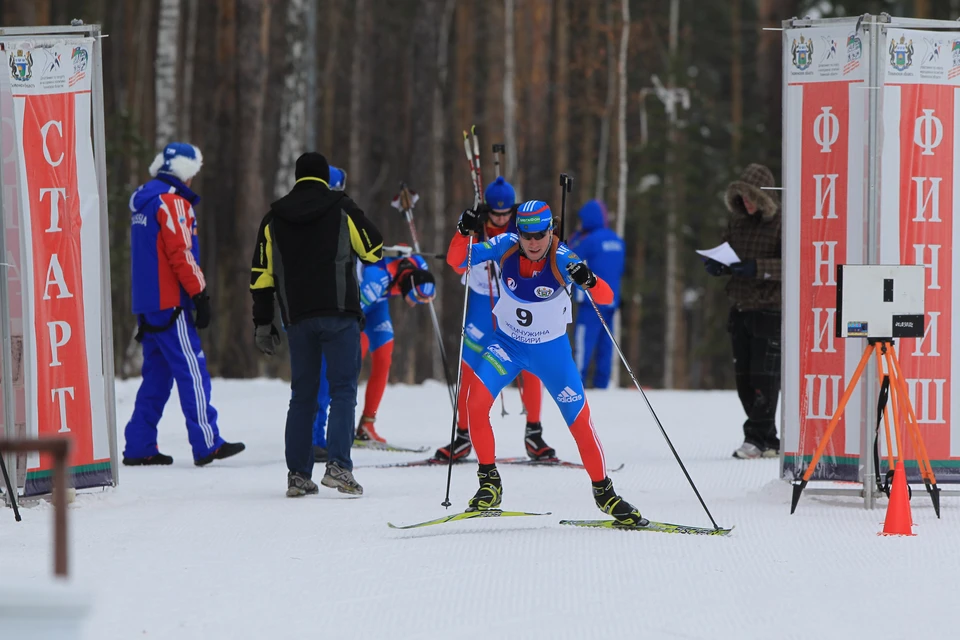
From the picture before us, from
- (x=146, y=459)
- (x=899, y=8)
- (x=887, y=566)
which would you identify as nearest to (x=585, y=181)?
(x=899, y=8)

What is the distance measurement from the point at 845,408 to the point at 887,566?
5.99 feet

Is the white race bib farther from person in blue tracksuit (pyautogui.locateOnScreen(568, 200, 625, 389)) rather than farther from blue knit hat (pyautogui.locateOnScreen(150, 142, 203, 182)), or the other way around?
person in blue tracksuit (pyautogui.locateOnScreen(568, 200, 625, 389))

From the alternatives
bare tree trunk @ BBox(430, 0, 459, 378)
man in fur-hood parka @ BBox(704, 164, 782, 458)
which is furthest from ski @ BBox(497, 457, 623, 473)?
bare tree trunk @ BBox(430, 0, 459, 378)

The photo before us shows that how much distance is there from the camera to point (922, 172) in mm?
7367

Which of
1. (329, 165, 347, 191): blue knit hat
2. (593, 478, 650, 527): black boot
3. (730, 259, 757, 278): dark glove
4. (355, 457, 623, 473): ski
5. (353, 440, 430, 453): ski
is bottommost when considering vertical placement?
(353, 440, 430, 453): ski

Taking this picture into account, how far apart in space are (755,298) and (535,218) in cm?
319

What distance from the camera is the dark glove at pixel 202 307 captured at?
8.88 meters

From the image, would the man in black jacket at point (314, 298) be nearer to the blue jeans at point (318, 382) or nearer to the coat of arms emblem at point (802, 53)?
the blue jeans at point (318, 382)

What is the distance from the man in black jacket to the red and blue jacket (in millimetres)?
1226

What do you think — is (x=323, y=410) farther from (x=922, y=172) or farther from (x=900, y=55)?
(x=900, y=55)

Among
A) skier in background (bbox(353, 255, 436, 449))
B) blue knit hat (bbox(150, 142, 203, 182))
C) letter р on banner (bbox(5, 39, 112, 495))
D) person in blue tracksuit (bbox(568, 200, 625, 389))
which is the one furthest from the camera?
person in blue tracksuit (bbox(568, 200, 625, 389))

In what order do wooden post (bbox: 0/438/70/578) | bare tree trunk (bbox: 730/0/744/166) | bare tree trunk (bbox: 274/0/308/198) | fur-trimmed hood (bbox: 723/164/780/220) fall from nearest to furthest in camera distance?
1. wooden post (bbox: 0/438/70/578)
2. fur-trimmed hood (bbox: 723/164/780/220)
3. bare tree trunk (bbox: 274/0/308/198)
4. bare tree trunk (bbox: 730/0/744/166)

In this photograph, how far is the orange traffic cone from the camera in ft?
21.5

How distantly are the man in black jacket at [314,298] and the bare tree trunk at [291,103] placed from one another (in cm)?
1016
